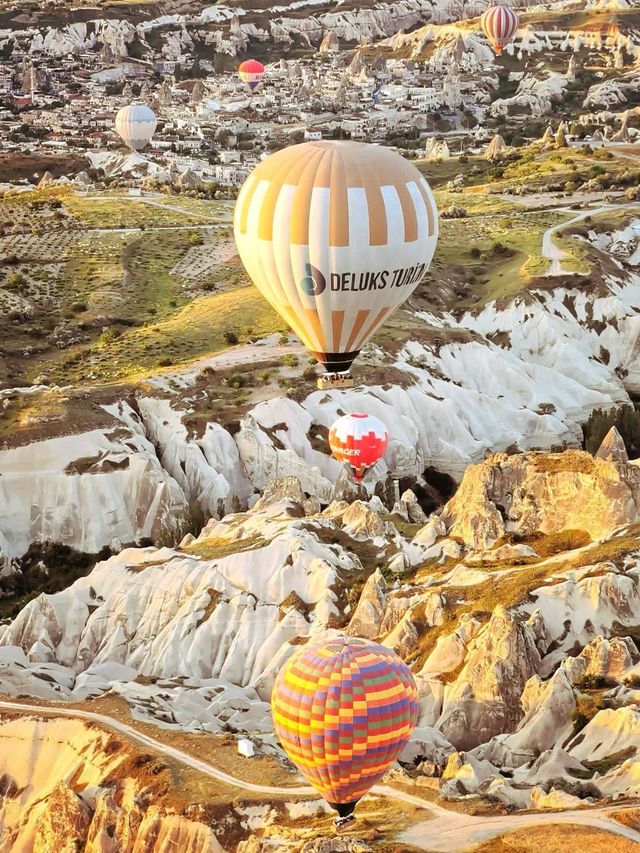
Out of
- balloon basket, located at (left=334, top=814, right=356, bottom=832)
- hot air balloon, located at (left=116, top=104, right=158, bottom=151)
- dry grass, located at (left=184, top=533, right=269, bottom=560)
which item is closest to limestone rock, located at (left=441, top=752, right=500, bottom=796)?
balloon basket, located at (left=334, top=814, right=356, bottom=832)

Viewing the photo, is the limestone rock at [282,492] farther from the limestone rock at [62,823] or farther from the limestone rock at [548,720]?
the limestone rock at [62,823]

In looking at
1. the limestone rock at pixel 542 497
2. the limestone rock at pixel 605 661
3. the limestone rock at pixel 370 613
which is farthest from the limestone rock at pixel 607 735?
the limestone rock at pixel 542 497

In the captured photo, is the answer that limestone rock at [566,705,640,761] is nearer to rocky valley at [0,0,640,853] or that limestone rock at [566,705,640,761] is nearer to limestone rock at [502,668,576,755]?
rocky valley at [0,0,640,853]

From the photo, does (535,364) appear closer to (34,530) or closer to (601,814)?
(34,530)

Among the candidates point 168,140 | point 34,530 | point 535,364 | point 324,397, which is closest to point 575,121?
point 168,140

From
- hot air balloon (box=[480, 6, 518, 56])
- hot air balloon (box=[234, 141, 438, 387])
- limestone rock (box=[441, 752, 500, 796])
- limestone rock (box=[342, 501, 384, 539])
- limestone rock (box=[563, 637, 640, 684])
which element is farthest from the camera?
hot air balloon (box=[480, 6, 518, 56])

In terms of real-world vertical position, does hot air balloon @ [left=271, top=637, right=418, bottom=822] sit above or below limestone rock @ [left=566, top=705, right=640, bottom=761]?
above
